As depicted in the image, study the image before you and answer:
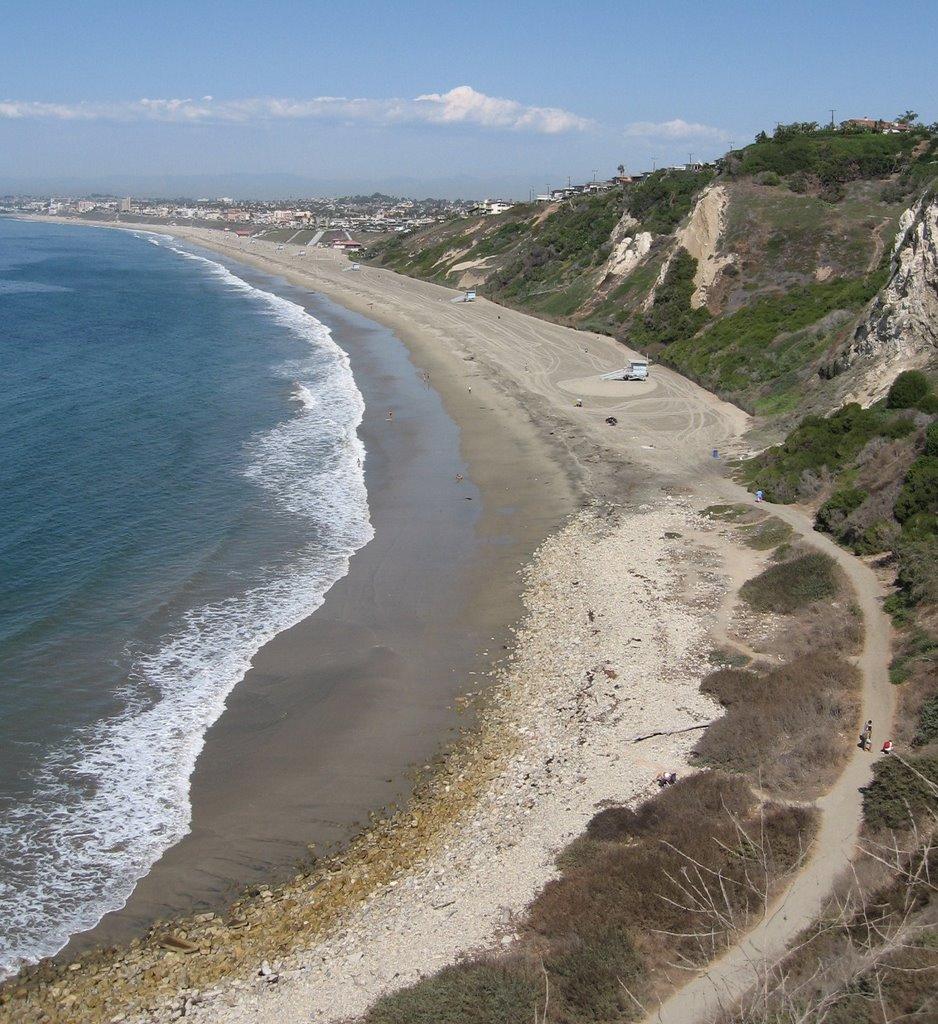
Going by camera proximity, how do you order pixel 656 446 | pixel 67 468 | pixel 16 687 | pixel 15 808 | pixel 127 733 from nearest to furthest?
pixel 15 808 → pixel 127 733 → pixel 16 687 → pixel 67 468 → pixel 656 446

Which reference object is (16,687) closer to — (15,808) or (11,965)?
(15,808)

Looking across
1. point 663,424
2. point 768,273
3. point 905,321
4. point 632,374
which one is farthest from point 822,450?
point 768,273

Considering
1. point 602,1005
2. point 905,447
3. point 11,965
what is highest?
point 905,447

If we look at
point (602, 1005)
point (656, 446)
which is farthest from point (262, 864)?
point (656, 446)

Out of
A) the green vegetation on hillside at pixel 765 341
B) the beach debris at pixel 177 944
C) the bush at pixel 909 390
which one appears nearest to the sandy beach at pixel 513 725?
the beach debris at pixel 177 944

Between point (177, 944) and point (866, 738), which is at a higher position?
point (866, 738)

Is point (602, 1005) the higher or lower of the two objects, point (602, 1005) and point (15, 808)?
the higher

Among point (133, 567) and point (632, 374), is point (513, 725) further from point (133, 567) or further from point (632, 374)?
point (632, 374)
